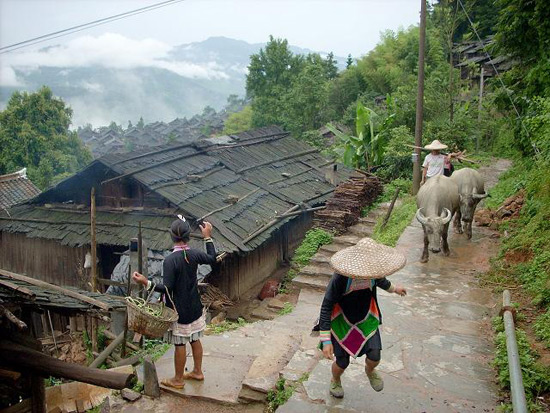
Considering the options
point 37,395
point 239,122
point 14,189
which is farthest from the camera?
point 239,122

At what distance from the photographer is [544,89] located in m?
11.7

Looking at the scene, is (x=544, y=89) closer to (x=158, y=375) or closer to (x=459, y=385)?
(x=459, y=385)

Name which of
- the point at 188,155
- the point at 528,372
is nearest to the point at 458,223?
the point at 528,372

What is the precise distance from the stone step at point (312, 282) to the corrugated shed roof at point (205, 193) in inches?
78.1

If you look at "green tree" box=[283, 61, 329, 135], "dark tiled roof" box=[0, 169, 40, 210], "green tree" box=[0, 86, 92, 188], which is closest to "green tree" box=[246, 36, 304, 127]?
"green tree" box=[283, 61, 329, 135]

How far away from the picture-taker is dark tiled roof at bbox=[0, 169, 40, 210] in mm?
21203

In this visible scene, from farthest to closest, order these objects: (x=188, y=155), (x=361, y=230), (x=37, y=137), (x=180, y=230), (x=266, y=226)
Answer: (x=37, y=137)
(x=188, y=155)
(x=266, y=226)
(x=361, y=230)
(x=180, y=230)

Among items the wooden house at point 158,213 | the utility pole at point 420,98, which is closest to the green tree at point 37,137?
the wooden house at point 158,213

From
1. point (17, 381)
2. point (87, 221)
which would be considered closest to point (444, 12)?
point (87, 221)

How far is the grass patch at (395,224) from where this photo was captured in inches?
430

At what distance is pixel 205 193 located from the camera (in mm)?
14133

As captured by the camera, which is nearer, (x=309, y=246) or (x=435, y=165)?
(x=435, y=165)

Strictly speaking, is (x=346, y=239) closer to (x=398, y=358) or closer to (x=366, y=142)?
(x=398, y=358)

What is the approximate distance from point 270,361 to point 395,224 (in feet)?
22.4
